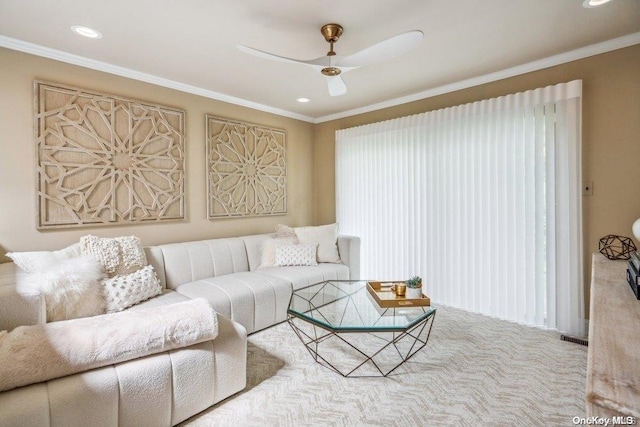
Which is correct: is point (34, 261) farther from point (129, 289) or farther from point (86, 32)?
point (86, 32)

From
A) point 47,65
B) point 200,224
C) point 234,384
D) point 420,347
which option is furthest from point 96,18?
point 420,347

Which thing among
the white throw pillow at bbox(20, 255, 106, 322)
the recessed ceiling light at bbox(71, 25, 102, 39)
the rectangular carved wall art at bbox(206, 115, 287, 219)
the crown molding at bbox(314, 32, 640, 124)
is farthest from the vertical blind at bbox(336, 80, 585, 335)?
the white throw pillow at bbox(20, 255, 106, 322)

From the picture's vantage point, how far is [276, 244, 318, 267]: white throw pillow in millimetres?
3564

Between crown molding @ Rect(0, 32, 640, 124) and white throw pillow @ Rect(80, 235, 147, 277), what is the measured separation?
154 centimetres

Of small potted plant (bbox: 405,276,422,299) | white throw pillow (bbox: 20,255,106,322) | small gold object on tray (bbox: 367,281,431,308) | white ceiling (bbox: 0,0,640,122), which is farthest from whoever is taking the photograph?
small potted plant (bbox: 405,276,422,299)

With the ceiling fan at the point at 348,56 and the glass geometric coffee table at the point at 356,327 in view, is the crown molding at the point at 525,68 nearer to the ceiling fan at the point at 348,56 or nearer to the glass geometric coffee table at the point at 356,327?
the ceiling fan at the point at 348,56

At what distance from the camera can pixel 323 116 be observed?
15.3ft

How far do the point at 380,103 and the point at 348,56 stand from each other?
2.14 meters

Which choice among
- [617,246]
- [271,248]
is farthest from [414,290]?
[271,248]

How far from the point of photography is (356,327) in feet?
6.39

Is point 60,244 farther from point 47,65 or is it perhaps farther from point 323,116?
point 323,116

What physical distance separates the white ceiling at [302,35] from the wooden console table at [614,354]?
1.84m

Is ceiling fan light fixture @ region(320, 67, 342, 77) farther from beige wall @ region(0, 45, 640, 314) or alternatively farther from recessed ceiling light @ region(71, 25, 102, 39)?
beige wall @ region(0, 45, 640, 314)

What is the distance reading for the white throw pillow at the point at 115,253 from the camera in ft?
7.75
